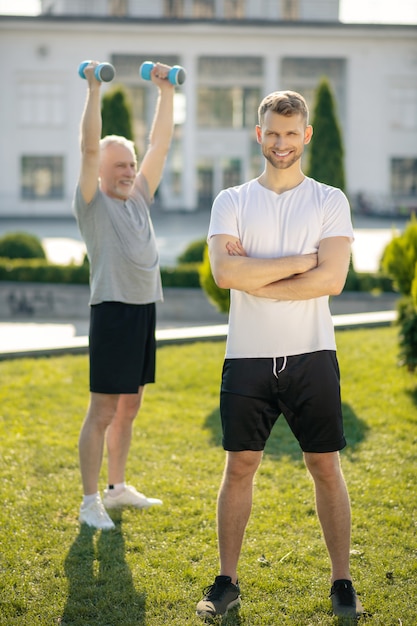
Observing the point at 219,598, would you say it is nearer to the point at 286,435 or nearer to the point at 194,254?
the point at 286,435

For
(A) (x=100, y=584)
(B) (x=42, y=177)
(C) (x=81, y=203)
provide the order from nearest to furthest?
(A) (x=100, y=584) → (C) (x=81, y=203) → (B) (x=42, y=177)

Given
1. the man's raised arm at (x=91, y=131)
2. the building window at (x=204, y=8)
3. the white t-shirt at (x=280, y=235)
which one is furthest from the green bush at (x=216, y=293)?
the building window at (x=204, y=8)

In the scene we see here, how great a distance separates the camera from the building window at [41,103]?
39.9 meters

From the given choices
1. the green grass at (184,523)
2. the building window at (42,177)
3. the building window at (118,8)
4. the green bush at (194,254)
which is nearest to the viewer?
the green grass at (184,523)

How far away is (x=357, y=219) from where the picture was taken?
38.1 metres

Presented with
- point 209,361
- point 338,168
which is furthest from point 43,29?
point 209,361

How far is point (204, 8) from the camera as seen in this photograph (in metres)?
47.9

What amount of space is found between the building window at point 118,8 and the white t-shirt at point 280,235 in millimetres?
46786

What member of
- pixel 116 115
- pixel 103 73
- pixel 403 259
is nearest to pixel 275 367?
pixel 103 73

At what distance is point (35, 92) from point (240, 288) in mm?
38764

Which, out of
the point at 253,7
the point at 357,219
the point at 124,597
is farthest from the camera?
the point at 253,7

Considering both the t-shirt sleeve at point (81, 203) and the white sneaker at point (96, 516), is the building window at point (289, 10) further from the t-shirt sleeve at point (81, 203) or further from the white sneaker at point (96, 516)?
the white sneaker at point (96, 516)

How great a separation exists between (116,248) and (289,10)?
47529mm

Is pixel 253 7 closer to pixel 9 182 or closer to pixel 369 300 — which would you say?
pixel 9 182
